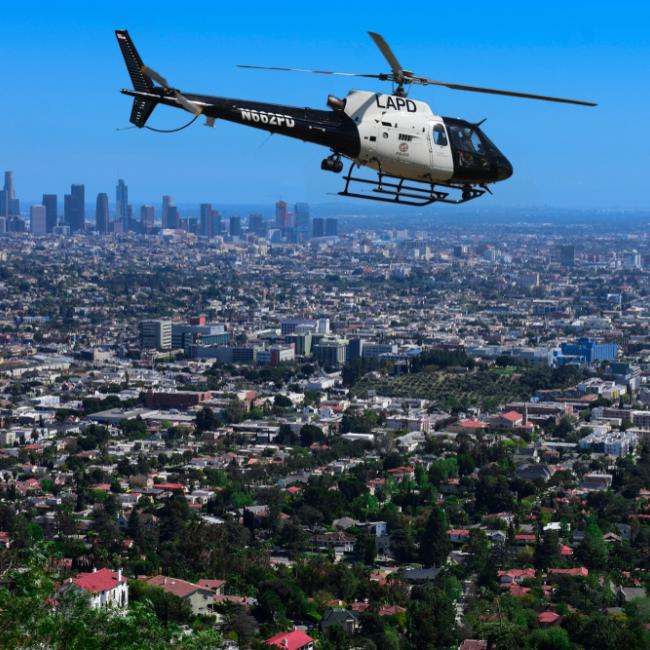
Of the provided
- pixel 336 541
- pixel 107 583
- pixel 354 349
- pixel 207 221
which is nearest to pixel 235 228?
pixel 207 221

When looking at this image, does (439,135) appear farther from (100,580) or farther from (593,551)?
(593,551)

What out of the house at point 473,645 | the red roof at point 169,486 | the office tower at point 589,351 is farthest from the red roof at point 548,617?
the office tower at point 589,351

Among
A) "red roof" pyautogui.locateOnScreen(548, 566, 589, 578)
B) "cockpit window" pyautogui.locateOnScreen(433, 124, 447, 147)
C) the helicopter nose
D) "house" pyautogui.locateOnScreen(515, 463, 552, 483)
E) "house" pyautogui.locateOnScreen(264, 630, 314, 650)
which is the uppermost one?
"cockpit window" pyautogui.locateOnScreen(433, 124, 447, 147)

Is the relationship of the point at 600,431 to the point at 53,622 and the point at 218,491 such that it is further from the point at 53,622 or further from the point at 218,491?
the point at 53,622

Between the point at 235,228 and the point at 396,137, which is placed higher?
the point at 396,137

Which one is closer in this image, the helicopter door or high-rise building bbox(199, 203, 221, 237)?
the helicopter door

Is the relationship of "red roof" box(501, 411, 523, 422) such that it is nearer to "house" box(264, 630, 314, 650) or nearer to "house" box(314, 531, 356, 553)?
"house" box(314, 531, 356, 553)

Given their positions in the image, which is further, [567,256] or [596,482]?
[567,256]

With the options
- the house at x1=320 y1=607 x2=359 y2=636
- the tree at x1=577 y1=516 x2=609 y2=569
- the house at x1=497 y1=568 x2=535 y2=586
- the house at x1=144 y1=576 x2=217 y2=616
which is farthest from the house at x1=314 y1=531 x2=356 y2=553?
the house at x1=320 y1=607 x2=359 y2=636
